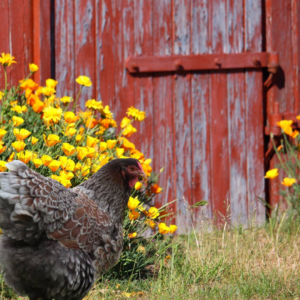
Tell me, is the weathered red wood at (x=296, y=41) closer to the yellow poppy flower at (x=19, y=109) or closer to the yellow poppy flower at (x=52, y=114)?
the yellow poppy flower at (x=52, y=114)

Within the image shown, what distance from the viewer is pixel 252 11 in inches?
194

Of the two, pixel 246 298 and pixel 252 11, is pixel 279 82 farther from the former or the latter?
pixel 246 298

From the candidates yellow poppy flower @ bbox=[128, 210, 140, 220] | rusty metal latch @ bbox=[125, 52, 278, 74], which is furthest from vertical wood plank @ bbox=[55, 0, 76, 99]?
yellow poppy flower @ bbox=[128, 210, 140, 220]

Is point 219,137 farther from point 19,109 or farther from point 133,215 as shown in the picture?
point 19,109

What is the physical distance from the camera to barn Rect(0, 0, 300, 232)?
15.9 feet

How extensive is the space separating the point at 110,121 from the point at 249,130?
154cm

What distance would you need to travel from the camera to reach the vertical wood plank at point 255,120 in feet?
16.2

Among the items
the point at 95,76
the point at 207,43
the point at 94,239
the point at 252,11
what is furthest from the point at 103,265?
the point at 252,11

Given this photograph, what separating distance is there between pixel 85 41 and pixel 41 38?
15.5 inches

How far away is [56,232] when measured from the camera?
2807 mm

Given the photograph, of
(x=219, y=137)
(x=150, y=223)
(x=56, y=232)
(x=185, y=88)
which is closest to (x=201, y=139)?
(x=219, y=137)

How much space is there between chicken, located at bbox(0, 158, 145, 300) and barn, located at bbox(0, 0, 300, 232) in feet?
6.05

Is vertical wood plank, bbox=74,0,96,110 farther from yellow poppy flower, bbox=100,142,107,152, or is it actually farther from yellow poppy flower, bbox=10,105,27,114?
yellow poppy flower, bbox=100,142,107,152

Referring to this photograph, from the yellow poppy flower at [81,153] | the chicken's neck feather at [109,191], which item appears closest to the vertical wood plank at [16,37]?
the yellow poppy flower at [81,153]
